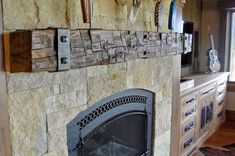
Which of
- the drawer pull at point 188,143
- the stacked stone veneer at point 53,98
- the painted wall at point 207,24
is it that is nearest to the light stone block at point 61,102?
the stacked stone veneer at point 53,98

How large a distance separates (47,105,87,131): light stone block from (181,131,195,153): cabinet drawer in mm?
1920

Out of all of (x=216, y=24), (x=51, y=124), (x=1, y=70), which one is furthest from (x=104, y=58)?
(x=216, y=24)

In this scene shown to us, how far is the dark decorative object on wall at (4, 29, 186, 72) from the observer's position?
1040 millimetres

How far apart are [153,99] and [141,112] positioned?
170 millimetres

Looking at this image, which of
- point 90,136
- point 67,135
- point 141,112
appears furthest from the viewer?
point 141,112

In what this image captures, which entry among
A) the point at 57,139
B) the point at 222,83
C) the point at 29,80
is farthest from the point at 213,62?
the point at 29,80

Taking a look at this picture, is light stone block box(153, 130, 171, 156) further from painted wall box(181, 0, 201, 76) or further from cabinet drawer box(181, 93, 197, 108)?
painted wall box(181, 0, 201, 76)

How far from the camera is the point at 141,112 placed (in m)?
2.00

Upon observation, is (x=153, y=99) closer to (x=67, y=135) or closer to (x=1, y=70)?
Result: (x=67, y=135)

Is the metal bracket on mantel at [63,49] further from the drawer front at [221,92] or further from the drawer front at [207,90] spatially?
the drawer front at [221,92]

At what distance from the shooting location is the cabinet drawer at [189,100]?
2.91 metres

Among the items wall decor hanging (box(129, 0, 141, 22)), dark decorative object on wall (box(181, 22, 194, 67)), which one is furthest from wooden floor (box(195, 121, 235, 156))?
wall decor hanging (box(129, 0, 141, 22))

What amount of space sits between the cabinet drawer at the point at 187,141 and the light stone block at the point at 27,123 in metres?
2.10

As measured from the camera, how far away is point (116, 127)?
1.84 m
